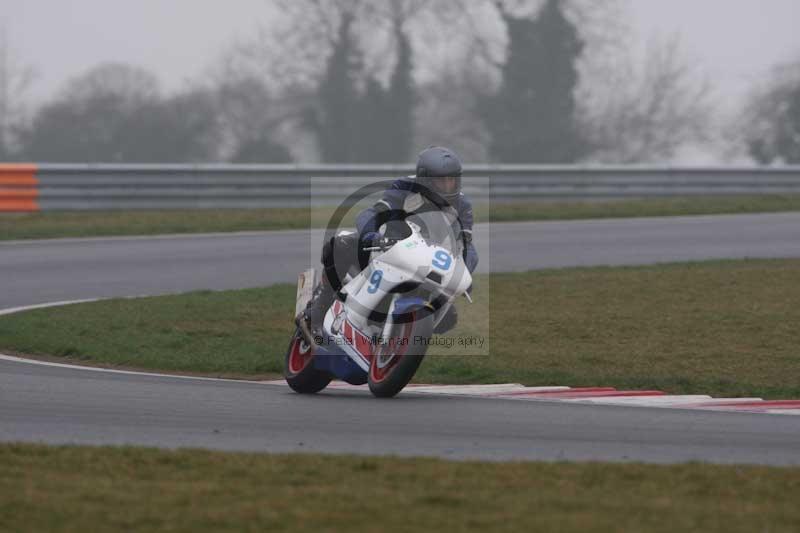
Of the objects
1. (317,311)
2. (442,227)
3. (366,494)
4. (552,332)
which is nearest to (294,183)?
(552,332)

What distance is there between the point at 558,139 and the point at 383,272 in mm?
37707

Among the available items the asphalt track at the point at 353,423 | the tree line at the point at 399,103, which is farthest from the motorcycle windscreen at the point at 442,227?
the tree line at the point at 399,103

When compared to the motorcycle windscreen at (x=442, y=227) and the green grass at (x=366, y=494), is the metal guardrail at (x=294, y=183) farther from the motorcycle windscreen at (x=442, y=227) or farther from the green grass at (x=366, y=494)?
the green grass at (x=366, y=494)

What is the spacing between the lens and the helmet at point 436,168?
8.95 metres

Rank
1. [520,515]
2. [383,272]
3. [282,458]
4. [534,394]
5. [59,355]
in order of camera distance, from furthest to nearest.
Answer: [59,355] < [534,394] < [383,272] < [282,458] < [520,515]

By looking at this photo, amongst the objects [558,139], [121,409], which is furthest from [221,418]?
[558,139]

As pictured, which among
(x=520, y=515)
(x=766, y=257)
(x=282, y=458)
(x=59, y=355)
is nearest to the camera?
(x=520, y=515)

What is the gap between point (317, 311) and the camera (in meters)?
9.59

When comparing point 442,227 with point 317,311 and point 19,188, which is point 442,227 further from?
point 19,188

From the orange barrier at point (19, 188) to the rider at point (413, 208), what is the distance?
14267 millimetres

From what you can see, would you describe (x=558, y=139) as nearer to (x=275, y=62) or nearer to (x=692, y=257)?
(x=275, y=62)

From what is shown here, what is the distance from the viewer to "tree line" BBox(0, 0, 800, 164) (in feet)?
138

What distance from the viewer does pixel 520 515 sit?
535cm

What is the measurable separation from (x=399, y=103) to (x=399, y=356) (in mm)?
37640
